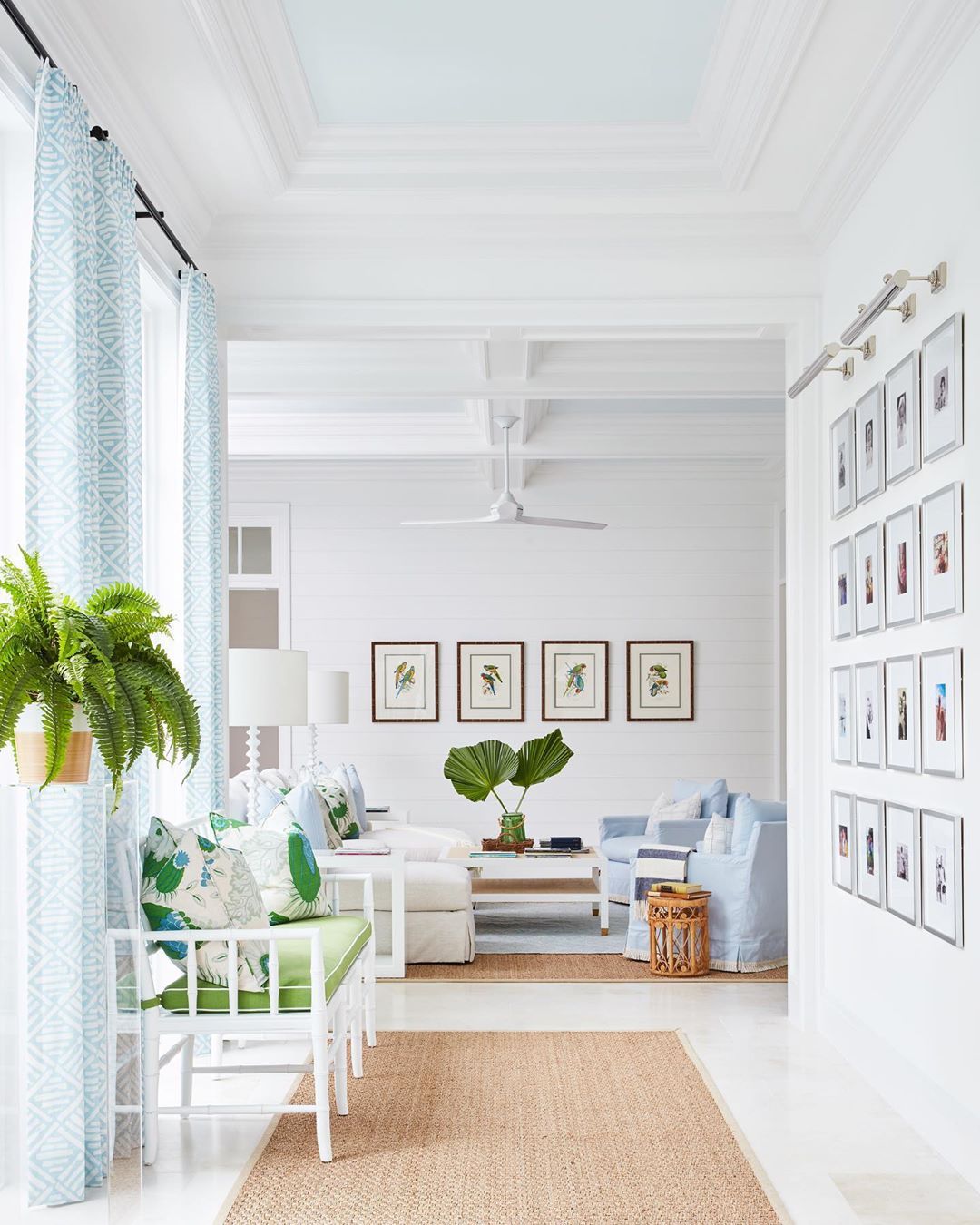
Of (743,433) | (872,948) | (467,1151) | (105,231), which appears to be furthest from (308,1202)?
(743,433)

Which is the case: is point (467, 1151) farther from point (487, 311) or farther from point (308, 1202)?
point (487, 311)

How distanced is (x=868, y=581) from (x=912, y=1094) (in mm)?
1604

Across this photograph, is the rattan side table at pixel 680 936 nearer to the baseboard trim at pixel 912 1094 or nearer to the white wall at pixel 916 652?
the white wall at pixel 916 652

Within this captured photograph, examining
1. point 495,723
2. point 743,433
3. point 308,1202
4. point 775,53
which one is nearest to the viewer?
point 308,1202

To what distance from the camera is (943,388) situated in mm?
3453

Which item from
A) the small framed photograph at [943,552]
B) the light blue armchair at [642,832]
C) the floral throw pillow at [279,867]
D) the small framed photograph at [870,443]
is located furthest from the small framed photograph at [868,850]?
the light blue armchair at [642,832]

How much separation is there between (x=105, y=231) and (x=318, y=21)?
36.2 inches

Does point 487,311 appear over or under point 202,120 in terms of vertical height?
under

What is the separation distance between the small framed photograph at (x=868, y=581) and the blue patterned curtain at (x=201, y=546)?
2.29 metres

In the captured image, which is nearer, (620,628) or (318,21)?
(318,21)

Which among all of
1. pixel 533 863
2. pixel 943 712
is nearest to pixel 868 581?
pixel 943 712

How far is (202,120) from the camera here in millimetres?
4027

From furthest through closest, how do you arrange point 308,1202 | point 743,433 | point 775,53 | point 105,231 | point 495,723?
point 495,723 < point 743,433 < point 775,53 < point 105,231 < point 308,1202

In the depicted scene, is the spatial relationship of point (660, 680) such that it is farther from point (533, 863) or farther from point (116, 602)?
point (116, 602)
